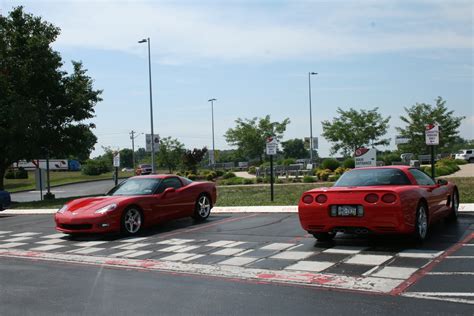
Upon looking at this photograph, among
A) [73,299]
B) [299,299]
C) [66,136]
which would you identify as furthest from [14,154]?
[299,299]

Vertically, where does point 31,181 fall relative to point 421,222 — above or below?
below

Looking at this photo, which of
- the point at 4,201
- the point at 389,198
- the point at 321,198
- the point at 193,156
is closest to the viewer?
the point at 389,198

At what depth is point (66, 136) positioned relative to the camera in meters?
26.3

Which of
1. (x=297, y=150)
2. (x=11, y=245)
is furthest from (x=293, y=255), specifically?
(x=297, y=150)

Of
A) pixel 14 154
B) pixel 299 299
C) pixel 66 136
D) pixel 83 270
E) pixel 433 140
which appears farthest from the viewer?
pixel 66 136

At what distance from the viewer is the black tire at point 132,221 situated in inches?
425

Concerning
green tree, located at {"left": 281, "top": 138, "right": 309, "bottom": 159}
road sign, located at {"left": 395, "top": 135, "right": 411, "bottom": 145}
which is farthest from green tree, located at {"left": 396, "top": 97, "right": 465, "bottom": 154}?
green tree, located at {"left": 281, "top": 138, "right": 309, "bottom": 159}

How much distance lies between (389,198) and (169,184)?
19.7 feet

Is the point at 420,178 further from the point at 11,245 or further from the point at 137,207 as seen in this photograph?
the point at 11,245

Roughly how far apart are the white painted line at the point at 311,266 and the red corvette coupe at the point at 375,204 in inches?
46.5

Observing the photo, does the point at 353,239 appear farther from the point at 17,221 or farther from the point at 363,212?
the point at 17,221

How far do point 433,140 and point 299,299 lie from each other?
A: 9.51 m

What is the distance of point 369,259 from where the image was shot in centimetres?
720

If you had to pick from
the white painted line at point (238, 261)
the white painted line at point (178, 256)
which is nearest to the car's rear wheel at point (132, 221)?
the white painted line at point (178, 256)
